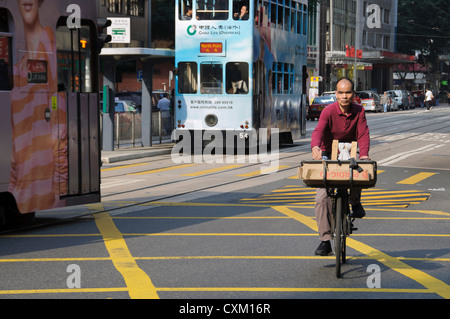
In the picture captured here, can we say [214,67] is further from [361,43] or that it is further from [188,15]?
[361,43]

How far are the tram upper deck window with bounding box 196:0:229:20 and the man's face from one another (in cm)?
1457

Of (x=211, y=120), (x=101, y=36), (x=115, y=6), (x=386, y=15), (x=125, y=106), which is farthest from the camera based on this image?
(x=386, y=15)

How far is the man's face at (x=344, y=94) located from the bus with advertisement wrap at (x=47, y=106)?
3.83 meters

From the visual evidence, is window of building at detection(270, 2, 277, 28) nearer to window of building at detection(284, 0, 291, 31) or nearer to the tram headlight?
window of building at detection(284, 0, 291, 31)

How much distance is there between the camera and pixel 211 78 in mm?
22797

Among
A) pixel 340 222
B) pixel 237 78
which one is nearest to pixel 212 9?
pixel 237 78

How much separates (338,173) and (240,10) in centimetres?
1542

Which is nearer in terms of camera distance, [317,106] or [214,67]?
[214,67]

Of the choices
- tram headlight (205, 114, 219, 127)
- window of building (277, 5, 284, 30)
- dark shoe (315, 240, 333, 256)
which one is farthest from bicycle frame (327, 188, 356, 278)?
window of building (277, 5, 284, 30)

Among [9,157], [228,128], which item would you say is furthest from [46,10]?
[228,128]

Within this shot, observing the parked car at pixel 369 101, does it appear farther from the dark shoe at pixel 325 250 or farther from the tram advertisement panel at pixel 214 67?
the dark shoe at pixel 325 250

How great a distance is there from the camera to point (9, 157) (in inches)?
385

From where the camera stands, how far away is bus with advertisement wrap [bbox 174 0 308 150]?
22250 millimetres
